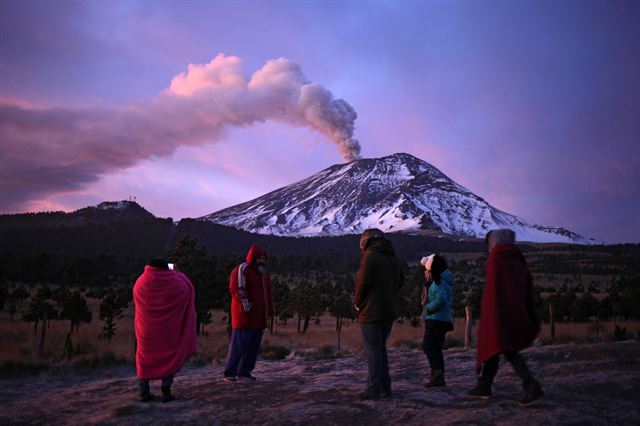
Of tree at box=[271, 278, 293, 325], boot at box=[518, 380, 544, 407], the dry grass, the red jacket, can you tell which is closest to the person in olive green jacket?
boot at box=[518, 380, 544, 407]

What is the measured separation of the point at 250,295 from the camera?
7.20 metres

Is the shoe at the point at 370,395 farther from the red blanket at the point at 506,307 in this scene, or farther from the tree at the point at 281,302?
the tree at the point at 281,302

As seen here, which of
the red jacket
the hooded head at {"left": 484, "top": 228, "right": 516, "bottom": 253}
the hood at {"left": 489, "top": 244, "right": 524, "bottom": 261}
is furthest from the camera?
the red jacket

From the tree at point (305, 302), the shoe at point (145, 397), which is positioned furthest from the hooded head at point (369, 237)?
the tree at point (305, 302)

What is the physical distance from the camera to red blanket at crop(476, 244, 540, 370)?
4988 mm

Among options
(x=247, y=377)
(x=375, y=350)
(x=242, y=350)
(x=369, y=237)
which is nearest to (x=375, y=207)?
(x=247, y=377)

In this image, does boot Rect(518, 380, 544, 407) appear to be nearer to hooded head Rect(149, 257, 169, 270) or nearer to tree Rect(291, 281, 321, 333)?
hooded head Rect(149, 257, 169, 270)

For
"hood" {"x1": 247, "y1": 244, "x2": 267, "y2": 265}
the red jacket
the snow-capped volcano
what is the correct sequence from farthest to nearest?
the snow-capped volcano, "hood" {"x1": 247, "y1": 244, "x2": 267, "y2": 265}, the red jacket

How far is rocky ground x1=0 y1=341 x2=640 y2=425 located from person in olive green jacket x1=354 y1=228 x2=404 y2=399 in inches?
8.7

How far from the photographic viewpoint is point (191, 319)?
20.8ft

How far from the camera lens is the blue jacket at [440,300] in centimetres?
634

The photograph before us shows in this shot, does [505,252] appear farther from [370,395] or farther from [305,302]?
[305,302]

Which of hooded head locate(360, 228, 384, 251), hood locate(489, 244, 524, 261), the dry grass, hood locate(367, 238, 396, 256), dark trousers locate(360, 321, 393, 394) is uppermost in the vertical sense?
hooded head locate(360, 228, 384, 251)

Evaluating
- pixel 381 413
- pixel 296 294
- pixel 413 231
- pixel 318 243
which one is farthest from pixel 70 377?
pixel 413 231
